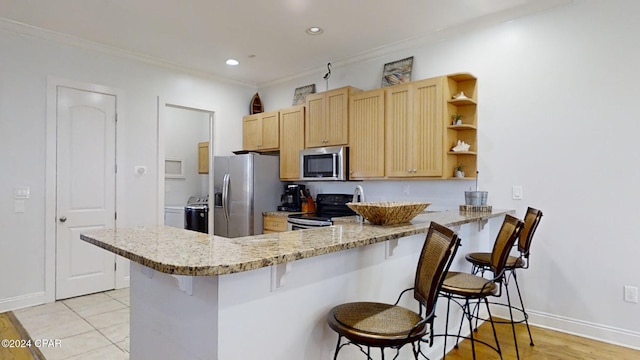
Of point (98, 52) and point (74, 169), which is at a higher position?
point (98, 52)

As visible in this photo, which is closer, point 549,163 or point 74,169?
point 549,163

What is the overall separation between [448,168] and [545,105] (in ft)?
3.17

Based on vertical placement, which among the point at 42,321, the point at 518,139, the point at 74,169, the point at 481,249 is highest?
the point at 518,139

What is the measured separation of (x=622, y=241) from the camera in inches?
109

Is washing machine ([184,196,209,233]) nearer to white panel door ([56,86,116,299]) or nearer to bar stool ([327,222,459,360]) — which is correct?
white panel door ([56,86,116,299])

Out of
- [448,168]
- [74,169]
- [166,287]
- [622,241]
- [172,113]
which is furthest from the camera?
[172,113]

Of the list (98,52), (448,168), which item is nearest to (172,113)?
(98,52)

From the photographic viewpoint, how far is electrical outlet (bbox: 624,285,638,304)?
2.71 m

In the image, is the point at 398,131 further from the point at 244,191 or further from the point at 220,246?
the point at 220,246

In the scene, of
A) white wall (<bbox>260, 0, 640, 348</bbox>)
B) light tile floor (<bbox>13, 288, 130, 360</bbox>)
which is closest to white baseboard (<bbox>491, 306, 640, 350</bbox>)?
white wall (<bbox>260, 0, 640, 348</bbox>)

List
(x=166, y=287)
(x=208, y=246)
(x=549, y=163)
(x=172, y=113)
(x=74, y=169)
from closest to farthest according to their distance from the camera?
(x=208, y=246)
(x=166, y=287)
(x=549, y=163)
(x=74, y=169)
(x=172, y=113)

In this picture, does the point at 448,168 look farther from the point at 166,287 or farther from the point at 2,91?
the point at 2,91

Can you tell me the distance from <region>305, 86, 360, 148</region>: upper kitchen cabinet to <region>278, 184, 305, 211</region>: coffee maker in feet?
2.22

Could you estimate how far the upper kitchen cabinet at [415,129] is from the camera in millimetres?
3441
